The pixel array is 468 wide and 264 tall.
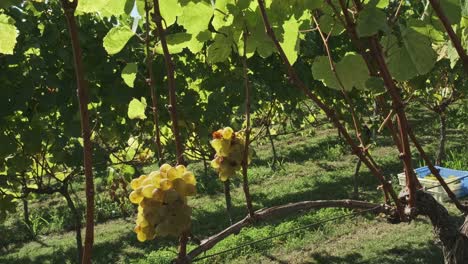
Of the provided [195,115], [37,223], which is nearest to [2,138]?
[195,115]

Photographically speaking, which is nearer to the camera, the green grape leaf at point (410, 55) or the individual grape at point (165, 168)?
the individual grape at point (165, 168)

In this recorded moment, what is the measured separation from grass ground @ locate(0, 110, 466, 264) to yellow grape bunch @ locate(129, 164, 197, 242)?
4320 mm

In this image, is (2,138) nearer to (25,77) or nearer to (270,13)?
(25,77)

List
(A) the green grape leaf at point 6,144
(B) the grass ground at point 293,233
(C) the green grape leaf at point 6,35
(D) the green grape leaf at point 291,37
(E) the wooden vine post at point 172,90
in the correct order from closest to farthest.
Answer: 1. (E) the wooden vine post at point 172,90
2. (C) the green grape leaf at point 6,35
3. (D) the green grape leaf at point 291,37
4. (A) the green grape leaf at point 6,144
5. (B) the grass ground at point 293,233

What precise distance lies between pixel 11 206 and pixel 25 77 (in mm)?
1321

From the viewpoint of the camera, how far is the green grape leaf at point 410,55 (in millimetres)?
960

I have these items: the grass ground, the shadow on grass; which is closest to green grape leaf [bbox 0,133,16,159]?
the grass ground

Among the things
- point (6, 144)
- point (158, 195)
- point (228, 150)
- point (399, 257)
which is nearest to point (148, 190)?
point (158, 195)

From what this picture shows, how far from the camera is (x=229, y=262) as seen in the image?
16.4 feet

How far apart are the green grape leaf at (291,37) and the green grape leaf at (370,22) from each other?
0.67 ft

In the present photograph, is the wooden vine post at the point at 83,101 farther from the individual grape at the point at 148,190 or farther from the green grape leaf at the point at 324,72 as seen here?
the green grape leaf at the point at 324,72

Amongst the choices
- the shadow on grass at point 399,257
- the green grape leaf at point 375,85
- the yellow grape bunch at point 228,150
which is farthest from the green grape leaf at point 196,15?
the shadow on grass at point 399,257

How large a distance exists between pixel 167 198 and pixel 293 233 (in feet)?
16.4

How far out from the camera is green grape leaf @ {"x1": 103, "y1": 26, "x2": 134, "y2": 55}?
3.08 ft
